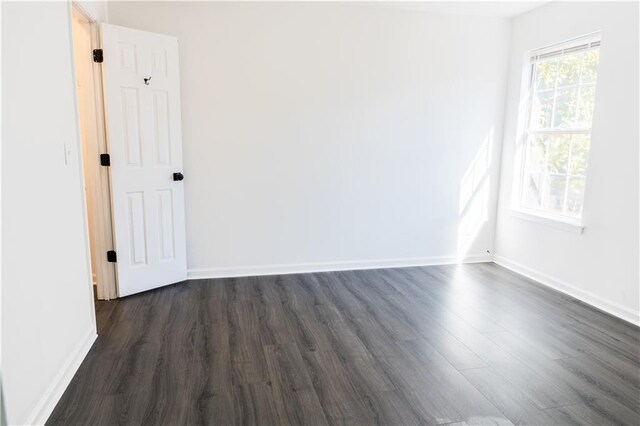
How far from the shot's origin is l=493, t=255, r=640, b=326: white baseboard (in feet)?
9.97

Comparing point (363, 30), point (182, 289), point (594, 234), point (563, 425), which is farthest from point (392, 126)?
point (563, 425)

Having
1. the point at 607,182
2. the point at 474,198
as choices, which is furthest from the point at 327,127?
the point at 607,182

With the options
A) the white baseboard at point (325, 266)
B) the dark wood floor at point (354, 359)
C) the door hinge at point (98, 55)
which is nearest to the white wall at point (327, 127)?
the white baseboard at point (325, 266)

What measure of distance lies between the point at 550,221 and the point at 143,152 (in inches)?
141

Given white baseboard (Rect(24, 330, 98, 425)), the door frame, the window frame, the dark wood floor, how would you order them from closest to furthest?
white baseboard (Rect(24, 330, 98, 425)) → the dark wood floor → the door frame → the window frame

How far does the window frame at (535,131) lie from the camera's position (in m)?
3.44

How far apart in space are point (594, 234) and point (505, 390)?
6.07 feet

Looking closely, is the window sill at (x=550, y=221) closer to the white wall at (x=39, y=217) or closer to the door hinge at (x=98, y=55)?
the white wall at (x=39, y=217)

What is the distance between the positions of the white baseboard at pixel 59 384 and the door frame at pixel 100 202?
2.77 feet

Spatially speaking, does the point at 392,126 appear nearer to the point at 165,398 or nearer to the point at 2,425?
the point at 165,398

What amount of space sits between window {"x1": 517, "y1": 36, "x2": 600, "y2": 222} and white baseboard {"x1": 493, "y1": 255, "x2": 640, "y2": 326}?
0.58 metres

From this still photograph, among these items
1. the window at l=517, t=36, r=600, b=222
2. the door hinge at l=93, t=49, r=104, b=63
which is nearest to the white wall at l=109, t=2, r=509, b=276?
the window at l=517, t=36, r=600, b=222

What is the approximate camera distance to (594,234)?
332 centimetres

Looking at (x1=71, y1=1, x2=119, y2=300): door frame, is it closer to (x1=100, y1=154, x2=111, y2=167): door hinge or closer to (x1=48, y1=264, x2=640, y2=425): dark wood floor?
(x1=100, y1=154, x2=111, y2=167): door hinge
